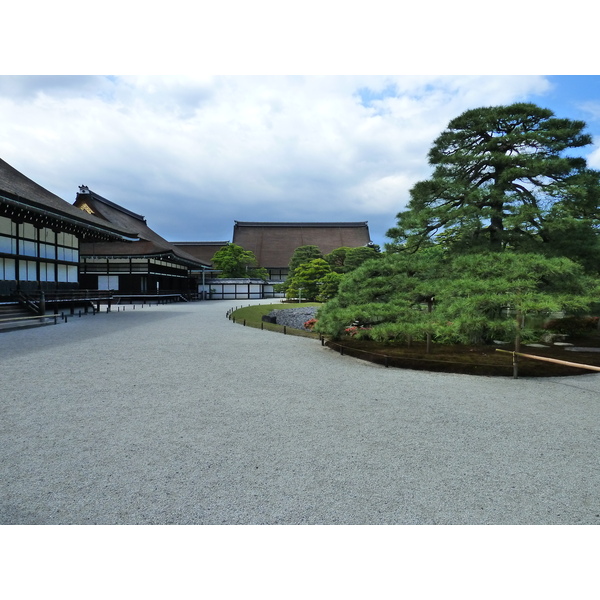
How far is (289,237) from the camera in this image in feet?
162

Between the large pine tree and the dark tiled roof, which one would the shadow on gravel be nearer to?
the dark tiled roof

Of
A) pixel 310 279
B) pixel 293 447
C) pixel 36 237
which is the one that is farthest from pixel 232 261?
pixel 293 447

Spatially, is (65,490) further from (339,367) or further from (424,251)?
(424,251)

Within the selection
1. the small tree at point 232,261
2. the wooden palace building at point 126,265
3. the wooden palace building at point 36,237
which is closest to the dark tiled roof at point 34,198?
the wooden palace building at point 36,237

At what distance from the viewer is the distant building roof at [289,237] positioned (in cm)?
4653

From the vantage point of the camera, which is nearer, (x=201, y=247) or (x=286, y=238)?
(x=201, y=247)

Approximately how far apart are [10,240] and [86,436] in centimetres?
1510

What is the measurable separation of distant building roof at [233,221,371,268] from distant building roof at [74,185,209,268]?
13763 millimetres

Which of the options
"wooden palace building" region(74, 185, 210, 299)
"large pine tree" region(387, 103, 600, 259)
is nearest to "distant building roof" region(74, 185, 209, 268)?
"wooden palace building" region(74, 185, 210, 299)

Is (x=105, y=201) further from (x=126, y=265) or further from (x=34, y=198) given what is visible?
(x=34, y=198)

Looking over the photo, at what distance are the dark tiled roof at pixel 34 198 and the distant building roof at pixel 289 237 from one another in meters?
28.1

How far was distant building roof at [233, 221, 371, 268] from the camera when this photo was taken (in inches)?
1832

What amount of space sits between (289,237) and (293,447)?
47046 mm

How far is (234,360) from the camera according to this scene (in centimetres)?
742
